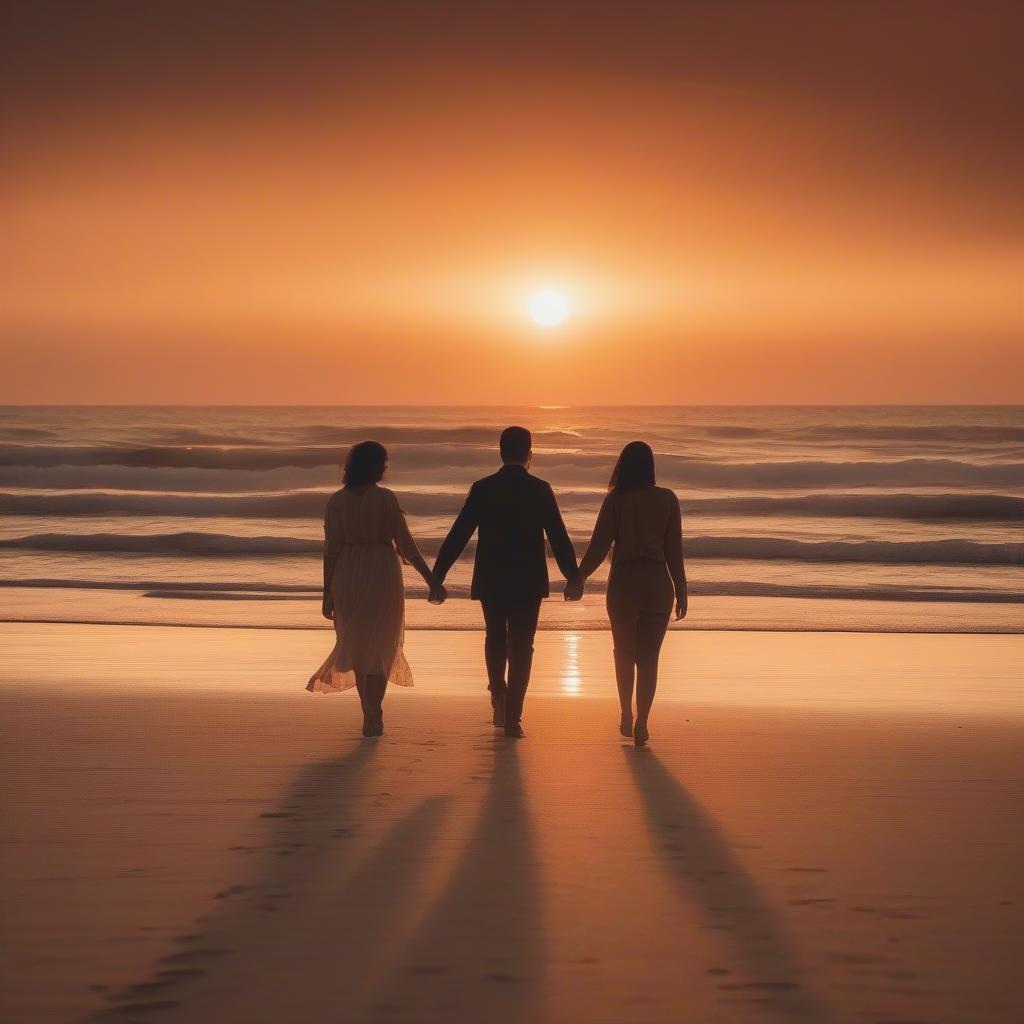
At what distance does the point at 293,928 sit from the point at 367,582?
10.7ft

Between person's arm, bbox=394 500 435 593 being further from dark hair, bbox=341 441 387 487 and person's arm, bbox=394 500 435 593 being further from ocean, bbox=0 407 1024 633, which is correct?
ocean, bbox=0 407 1024 633

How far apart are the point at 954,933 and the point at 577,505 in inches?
1263

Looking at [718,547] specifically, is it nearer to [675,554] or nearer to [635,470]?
[675,554]

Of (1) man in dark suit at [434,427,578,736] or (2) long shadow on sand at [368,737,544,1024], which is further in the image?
(1) man in dark suit at [434,427,578,736]

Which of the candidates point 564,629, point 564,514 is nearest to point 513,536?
point 564,629

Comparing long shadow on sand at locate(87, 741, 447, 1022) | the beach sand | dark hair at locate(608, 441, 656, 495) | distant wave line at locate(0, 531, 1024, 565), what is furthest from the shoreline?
distant wave line at locate(0, 531, 1024, 565)

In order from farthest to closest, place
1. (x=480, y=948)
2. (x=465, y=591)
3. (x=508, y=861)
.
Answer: (x=465, y=591), (x=508, y=861), (x=480, y=948)

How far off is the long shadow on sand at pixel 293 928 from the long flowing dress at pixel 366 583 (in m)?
1.74

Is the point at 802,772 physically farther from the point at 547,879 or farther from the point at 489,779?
the point at 547,879

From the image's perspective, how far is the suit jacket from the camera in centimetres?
693

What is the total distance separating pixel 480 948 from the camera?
11.7 ft

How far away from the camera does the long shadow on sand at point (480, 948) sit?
3.18 metres

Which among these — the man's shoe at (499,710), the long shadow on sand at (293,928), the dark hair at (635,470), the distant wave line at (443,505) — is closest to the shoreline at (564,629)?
the man's shoe at (499,710)

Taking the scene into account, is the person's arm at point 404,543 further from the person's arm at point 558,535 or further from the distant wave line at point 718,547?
the distant wave line at point 718,547
